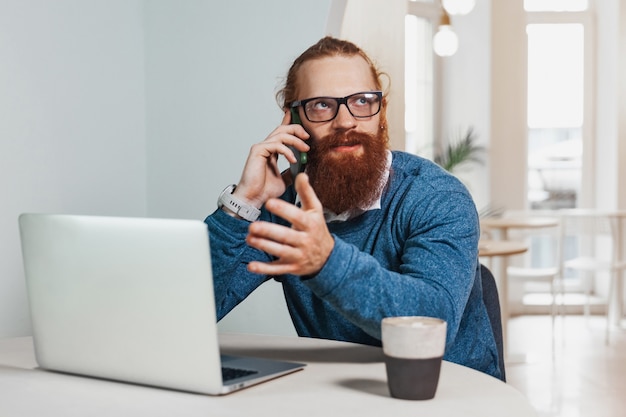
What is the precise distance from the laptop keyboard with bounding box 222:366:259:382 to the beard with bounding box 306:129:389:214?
56cm

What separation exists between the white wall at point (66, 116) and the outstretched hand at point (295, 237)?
4.12 ft

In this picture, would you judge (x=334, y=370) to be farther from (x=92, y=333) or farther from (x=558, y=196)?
(x=558, y=196)

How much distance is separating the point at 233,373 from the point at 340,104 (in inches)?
27.7

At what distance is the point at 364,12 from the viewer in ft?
10.2

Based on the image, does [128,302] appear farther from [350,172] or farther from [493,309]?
[493,309]

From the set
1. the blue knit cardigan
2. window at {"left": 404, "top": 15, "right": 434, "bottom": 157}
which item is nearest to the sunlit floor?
window at {"left": 404, "top": 15, "right": 434, "bottom": 157}

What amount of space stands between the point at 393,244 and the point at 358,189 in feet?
0.44

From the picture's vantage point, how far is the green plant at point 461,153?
22.6 feet

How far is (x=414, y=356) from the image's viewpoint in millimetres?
1159

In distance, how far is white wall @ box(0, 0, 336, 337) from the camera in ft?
7.78

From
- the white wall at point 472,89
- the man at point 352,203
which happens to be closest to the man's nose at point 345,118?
the man at point 352,203

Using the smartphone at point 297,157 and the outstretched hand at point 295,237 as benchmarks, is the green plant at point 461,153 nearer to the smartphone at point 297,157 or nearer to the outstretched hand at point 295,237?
the smartphone at point 297,157

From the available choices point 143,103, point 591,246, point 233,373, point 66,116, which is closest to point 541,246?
point 591,246

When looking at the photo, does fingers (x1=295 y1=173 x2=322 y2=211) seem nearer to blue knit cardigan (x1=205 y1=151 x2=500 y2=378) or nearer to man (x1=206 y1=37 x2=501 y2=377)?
blue knit cardigan (x1=205 y1=151 x2=500 y2=378)
